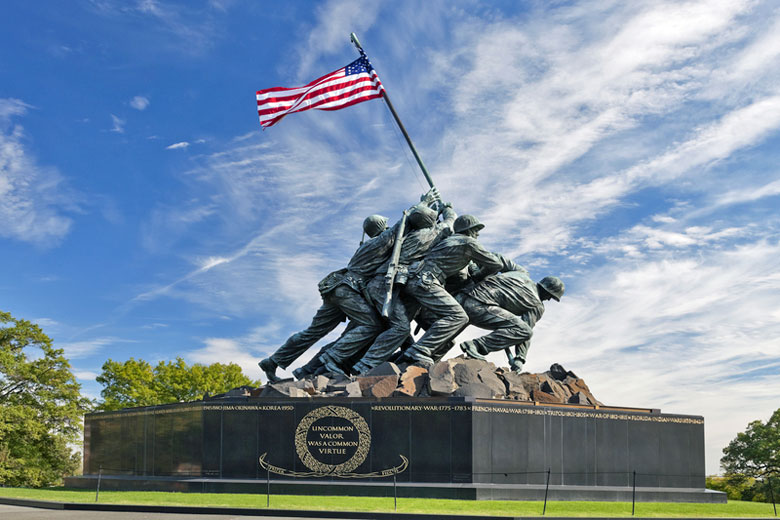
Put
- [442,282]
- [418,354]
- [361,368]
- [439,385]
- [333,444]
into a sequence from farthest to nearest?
[442,282] < [361,368] < [418,354] < [439,385] < [333,444]

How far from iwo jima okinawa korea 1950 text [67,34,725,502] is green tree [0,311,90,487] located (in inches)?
432

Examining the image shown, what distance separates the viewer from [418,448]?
54.6 ft

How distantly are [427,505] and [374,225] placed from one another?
8989 mm

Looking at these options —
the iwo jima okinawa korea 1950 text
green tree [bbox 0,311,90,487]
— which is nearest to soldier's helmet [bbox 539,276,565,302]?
the iwo jima okinawa korea 1950 text

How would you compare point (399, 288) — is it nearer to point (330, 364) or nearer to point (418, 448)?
point (330, 364)

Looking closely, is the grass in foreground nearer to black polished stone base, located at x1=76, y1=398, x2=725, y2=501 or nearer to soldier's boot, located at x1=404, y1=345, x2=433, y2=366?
black polished stone base, located at x1=76, y1=398, x2=725, y2=501

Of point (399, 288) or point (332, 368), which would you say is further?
point (332, 368)

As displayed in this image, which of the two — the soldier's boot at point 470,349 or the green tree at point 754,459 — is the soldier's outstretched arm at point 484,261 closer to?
the soldier's boot at point 470,349

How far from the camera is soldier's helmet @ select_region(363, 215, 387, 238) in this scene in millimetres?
21750

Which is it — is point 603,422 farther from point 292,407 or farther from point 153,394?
point 153,394

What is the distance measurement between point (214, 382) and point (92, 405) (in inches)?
421

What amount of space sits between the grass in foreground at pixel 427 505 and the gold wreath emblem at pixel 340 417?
44.0 inches

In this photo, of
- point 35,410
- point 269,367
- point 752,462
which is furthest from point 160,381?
point 752,462

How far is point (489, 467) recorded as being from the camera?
1666 cm
